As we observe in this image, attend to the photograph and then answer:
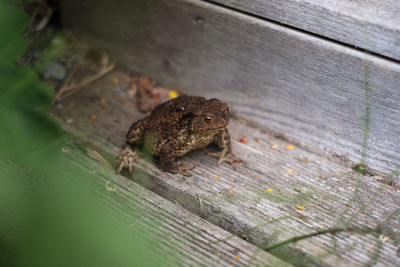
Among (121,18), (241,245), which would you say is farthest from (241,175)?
(121,18)

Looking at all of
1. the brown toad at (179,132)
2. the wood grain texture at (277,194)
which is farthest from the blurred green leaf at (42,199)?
the brown toad at (179,132)

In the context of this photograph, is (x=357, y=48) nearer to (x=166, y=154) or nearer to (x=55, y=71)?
(x=166, y=154)

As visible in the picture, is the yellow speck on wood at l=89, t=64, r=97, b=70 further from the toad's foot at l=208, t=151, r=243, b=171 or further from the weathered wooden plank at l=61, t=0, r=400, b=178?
the toad's foot at l=208, t=151, r=243, b=171

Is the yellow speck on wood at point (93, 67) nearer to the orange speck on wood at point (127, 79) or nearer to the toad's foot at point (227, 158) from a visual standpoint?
the orange speck on wood at point (127, 79)

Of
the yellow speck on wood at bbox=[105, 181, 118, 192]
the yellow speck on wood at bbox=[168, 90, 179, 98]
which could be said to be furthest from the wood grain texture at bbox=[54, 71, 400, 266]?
the yellow speck on wood at bbox=[168, 90, 179, 98]

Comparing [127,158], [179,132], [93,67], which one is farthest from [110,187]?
[93,67]

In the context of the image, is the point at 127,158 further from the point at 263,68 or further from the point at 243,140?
the point at 263,68
